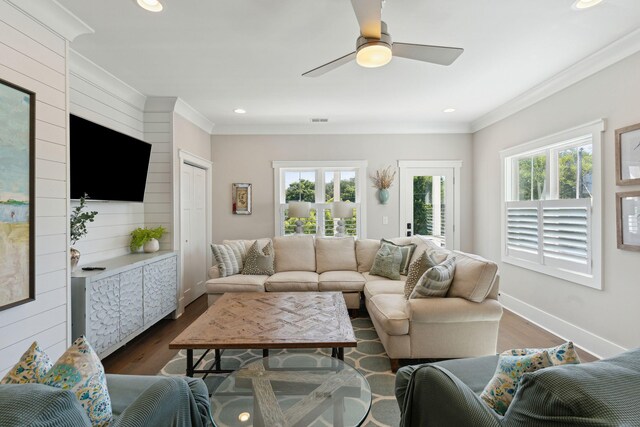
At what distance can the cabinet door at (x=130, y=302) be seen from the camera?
2740 millimetres

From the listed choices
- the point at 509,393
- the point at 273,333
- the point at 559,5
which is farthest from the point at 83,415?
the point at 559,5

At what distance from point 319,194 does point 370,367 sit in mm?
3057

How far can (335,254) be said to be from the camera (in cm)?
429

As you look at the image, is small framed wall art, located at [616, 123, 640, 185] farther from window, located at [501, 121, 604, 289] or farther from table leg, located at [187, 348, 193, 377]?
table leg, located at [187, 348, 193, 377]

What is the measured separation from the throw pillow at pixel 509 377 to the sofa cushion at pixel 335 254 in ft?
10.2

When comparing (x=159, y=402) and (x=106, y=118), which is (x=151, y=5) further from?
(x=159, y=402)

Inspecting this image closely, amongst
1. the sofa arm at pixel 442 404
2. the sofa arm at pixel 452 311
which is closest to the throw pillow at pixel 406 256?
the sofa arm at pixel 452 311

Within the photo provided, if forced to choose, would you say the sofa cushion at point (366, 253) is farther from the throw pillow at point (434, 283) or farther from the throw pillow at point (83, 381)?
the throw pillow at point (83, 381)

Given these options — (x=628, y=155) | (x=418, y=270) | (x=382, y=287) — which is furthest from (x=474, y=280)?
(x=628, y=155)

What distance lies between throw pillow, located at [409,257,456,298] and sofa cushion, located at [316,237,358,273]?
170 centimetres

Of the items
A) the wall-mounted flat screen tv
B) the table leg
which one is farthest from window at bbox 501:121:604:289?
the wall-mounted flat screen tv

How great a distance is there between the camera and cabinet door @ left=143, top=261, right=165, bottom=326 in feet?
10.1

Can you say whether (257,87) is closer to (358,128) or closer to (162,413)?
(358,128)

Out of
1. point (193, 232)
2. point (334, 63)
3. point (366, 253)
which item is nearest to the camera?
point (334, 63)
